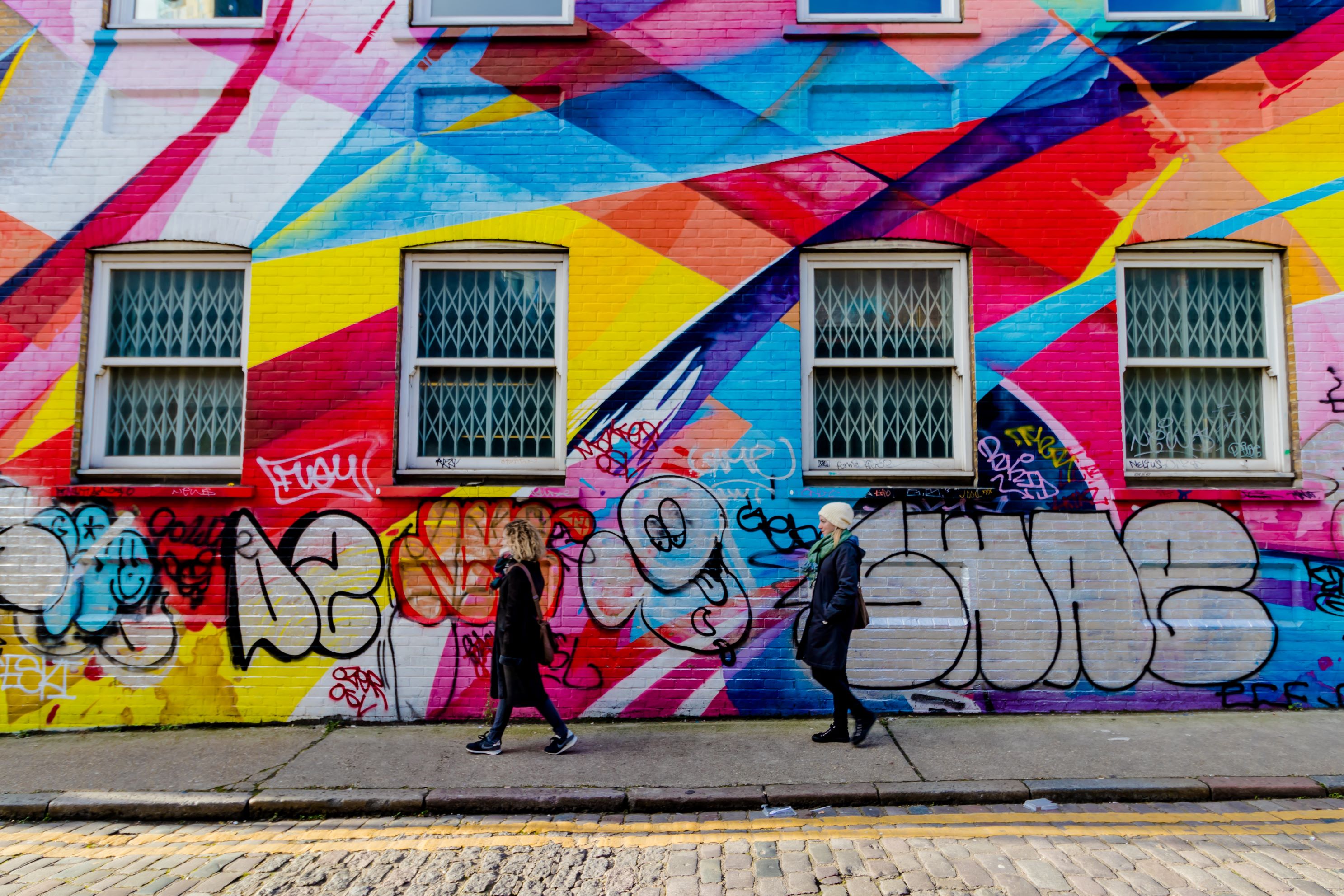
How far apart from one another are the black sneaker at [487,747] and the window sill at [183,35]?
5750mm

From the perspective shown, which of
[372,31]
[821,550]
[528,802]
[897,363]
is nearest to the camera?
[528,802]

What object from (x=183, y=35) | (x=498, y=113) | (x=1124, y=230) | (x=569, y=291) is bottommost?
(x=569, y=291)

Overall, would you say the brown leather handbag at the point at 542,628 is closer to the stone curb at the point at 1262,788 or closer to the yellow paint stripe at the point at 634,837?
the yellow paint stripe at the point at 634,837

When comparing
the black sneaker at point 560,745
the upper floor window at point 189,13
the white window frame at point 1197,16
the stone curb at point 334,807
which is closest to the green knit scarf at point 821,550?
the black sneaker at point 560,745

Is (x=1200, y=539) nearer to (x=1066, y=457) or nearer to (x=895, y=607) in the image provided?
(x=1066, y=457)

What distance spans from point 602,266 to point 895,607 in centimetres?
352

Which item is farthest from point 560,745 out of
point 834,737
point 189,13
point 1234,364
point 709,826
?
point 189,13

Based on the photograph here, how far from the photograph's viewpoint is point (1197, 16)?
6574 mm

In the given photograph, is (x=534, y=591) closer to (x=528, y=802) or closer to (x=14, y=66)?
(x=528, y=802)

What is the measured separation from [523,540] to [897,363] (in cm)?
327

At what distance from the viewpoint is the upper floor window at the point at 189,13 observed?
22.0 ft

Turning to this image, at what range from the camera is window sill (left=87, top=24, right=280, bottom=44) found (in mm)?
6559

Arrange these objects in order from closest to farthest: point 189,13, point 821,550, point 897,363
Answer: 1. point 821,550
2. point 897,363
3. point 189,13

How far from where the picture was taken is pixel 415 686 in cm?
617
